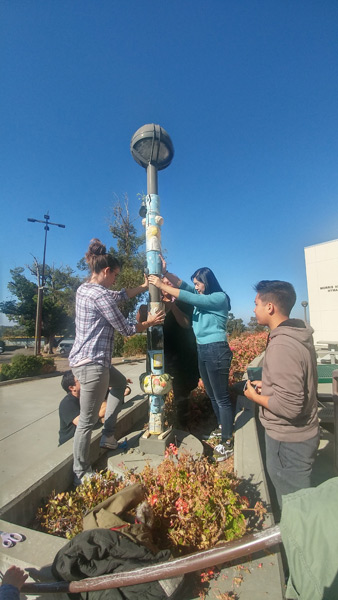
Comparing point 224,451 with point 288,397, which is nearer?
point 288,397

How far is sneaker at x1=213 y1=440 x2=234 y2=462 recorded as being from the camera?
2544 mm

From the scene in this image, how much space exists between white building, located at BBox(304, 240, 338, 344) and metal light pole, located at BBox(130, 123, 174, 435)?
12.5 m

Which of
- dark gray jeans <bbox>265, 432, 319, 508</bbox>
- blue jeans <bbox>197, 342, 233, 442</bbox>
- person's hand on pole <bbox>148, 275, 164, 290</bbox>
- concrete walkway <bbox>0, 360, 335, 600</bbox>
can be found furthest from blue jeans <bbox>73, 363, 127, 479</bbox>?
dark gray jeans <bbox>265, 432, 319, 508</bbox>

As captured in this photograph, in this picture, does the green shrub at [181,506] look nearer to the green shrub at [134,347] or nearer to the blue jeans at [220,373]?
the blue jeans at [220,373]

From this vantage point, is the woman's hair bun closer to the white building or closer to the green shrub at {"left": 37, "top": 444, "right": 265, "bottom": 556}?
the green shrub at {"left": 37, "top": 444, "right": 265, "bottom": 556}

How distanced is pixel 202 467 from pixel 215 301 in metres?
1.30

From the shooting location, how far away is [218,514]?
1.54 m

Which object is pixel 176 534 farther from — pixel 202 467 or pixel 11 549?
pixel 11 549

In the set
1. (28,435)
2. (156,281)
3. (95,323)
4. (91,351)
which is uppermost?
(156,281)

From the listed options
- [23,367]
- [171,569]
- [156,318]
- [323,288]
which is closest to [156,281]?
[156,318]

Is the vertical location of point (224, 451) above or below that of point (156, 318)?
below

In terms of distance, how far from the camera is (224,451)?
2.59 metres

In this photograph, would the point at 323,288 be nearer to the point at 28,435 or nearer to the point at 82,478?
the point at 28,435

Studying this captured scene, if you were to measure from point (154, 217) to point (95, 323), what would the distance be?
1.20 m
